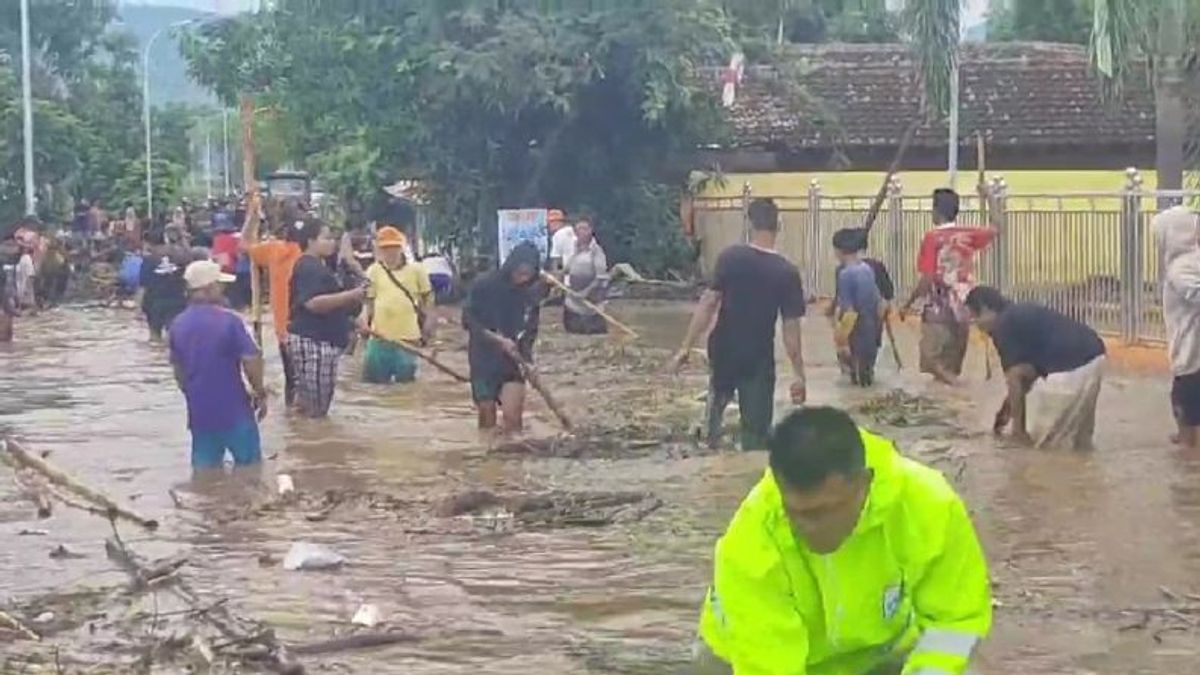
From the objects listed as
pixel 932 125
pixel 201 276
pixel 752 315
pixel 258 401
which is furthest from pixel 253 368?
pixel 932 125

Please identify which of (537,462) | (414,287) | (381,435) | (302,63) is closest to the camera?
(537,462)

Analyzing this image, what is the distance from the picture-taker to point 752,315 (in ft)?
42.4

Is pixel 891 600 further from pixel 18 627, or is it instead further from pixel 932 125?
pixel 932 125

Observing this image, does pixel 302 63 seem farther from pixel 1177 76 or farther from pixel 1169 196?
pixel 1169 196

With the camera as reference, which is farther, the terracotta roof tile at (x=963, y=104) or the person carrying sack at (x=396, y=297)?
the terracotta roof tile at (x=963, y=104)

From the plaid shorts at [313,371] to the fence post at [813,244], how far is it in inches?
608

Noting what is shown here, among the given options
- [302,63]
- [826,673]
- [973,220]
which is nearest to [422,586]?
[826,673]

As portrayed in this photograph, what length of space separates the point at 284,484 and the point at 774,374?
2.94 meters

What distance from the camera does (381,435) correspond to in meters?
16.3

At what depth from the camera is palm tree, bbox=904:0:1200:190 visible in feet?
68.1

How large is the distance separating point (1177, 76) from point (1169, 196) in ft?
15.2

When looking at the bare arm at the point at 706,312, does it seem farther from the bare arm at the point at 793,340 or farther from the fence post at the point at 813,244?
the fence post at the point at 813,244

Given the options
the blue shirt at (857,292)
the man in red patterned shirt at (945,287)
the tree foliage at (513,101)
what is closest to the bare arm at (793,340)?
the blue shirt at (857,292)

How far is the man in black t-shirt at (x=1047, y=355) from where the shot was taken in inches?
538
